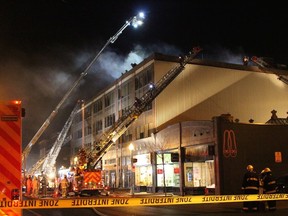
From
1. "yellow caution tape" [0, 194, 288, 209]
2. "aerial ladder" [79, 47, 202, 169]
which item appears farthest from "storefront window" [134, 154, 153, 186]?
"yellow caution tape" [0, 194, 288, 209]

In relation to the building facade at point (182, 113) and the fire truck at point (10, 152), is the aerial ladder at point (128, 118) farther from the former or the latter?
the fire truck at point (10, 152)

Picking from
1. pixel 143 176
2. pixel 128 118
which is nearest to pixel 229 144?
pixel 128 118

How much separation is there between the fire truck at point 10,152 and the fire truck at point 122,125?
81.2 feet

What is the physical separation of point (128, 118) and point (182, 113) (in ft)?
22.1

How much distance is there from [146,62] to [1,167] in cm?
3477

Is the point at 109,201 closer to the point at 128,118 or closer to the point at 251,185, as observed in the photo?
the point at 251,185

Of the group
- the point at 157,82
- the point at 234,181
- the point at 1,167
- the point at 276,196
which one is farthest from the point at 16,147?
the point at 157,82

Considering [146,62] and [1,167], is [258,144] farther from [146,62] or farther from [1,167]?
[1,167]

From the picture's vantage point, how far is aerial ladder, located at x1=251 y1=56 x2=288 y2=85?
144 ft

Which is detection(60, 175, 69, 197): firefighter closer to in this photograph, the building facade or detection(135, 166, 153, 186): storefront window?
the building facade

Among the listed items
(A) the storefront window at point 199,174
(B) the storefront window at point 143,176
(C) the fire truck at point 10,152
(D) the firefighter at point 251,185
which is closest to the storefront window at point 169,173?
(A) the storefront window at point 199,174

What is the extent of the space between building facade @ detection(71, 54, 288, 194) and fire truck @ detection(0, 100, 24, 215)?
22.9 m

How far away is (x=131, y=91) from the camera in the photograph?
44.3 m

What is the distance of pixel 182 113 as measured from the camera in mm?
39250
